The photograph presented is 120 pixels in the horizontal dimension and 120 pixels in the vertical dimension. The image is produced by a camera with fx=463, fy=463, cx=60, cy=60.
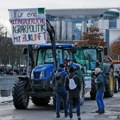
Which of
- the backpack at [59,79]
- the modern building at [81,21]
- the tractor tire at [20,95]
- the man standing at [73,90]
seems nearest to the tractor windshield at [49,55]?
the tractor tire at [20,95]

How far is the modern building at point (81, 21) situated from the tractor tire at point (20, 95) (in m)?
140

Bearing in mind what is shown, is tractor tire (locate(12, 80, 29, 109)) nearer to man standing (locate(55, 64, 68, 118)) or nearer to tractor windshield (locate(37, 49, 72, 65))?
tractor windshield (locate(37, 49, 72, 65))

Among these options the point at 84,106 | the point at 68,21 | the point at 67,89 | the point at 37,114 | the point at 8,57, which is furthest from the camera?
the point at 68,21

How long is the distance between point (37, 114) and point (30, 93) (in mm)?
1866

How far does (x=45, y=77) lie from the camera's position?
19.1 m

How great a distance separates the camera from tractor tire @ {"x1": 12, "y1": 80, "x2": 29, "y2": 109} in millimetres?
18719

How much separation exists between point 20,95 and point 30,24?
116 inches

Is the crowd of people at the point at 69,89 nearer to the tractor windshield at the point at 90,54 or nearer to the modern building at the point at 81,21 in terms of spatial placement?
the tractor windshield at the point at 90,54

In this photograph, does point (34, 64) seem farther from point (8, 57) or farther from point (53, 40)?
point (8, 57)

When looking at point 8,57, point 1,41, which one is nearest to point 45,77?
point 1,41

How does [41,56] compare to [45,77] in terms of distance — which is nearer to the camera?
[45,77]

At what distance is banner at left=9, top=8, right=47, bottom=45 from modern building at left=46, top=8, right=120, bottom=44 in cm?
14001

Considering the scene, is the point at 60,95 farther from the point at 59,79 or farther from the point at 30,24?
the point at 30,24

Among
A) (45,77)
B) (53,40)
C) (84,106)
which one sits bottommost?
(84,106)
